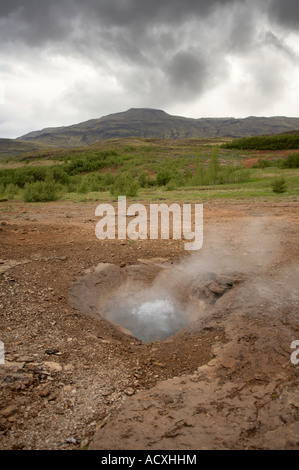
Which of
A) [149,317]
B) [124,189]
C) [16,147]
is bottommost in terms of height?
[149,317]

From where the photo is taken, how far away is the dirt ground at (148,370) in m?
2.07

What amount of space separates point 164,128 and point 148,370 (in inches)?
5721

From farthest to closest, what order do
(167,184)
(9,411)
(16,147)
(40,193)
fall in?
(16,147), (167,184), (40,193), (9,411)

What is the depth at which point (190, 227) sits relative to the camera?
7.79 metres

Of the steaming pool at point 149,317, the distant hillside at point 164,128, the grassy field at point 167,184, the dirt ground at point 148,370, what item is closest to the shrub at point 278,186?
the grassy field at point 167,184

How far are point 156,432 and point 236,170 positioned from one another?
1990 cm

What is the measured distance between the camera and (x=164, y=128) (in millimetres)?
138500

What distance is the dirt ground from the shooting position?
207 cm

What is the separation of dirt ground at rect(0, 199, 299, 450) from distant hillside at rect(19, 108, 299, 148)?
118 metres

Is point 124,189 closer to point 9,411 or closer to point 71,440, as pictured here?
point 9,411

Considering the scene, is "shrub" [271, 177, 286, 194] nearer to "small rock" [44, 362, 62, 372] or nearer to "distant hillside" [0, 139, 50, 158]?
"small rock" [44, 362, 62, 372]

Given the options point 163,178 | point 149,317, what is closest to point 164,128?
point 163,178

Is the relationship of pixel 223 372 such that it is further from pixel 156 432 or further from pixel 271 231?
pixel 271 231

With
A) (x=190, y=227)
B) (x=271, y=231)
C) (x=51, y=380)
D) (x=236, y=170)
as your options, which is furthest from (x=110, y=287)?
(x=236, y=170)
